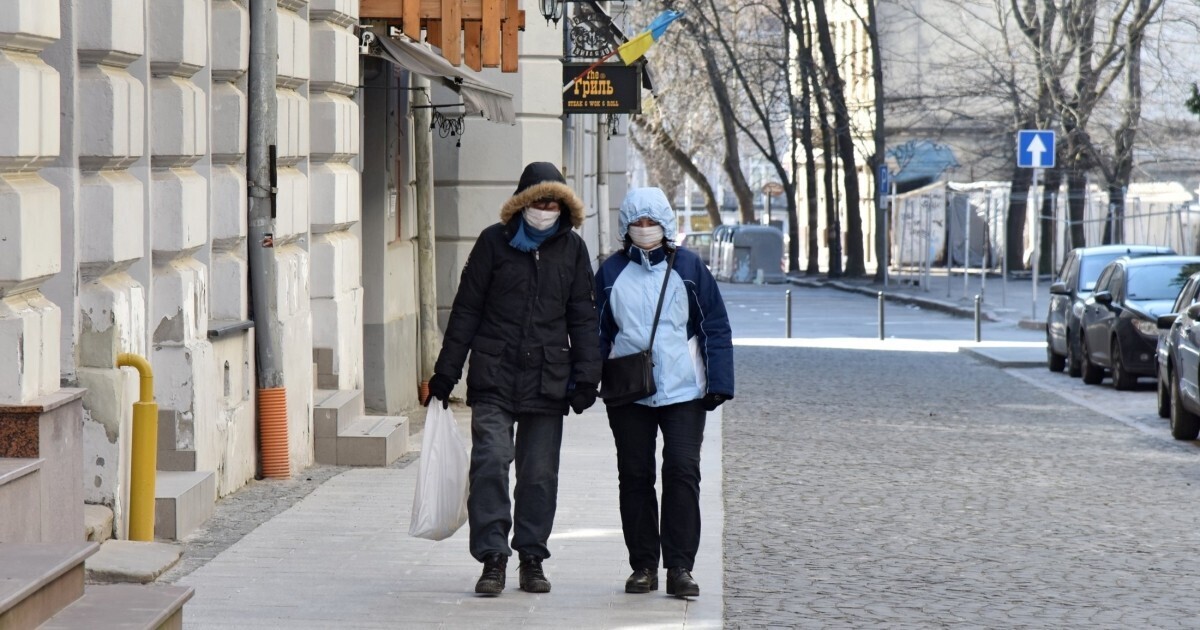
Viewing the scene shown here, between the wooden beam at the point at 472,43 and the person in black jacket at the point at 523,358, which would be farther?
the wooden beam at the point at 472,43

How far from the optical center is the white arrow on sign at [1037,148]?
28875mm

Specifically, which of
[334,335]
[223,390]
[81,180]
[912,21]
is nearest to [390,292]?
[334,335]

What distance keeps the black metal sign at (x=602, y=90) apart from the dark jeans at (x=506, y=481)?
14.2 m

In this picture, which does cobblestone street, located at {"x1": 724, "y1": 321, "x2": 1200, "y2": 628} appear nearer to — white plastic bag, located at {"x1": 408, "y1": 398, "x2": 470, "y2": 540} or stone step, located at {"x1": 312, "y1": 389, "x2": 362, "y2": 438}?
white plastic bag, located at {"x1": 408, "y1": 398, "x2": 470, "y2": 540}

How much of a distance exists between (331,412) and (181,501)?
345cm

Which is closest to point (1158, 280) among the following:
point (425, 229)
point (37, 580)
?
point (425, 229)

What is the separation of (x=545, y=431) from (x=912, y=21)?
6412 centimetres

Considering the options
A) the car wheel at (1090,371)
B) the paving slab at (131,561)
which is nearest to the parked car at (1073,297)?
the car wheel at (1090,371)

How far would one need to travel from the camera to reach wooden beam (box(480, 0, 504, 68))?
49.7 ft

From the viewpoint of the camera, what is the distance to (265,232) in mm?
11281

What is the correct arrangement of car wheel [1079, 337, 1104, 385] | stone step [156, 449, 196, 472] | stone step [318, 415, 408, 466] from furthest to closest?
car wheel [1079, 337, 1104, 385], stone step [318, 415, 408, 466], stone step [156, 449, 196, 472]

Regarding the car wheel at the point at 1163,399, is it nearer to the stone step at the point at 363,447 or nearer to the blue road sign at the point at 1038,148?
the stone step at the point at 363,447

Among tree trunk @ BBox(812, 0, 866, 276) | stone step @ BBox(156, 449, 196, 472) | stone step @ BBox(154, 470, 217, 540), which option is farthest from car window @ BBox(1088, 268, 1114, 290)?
tree trunk @ BBox(812, 0, 866, 276)

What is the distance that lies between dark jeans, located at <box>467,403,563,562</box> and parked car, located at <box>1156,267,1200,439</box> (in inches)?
311
